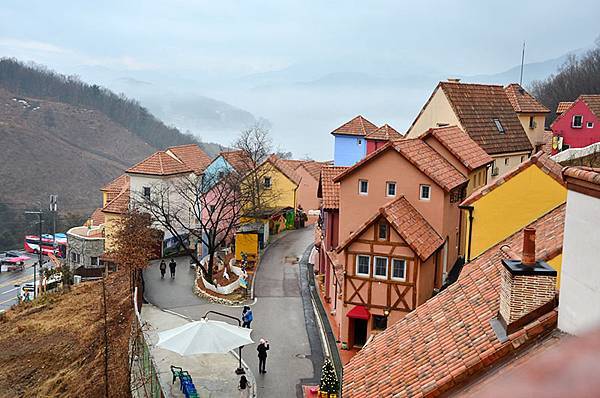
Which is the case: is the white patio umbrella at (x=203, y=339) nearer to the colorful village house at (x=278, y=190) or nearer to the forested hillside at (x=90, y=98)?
the colorful village house at (x=278, y=190)

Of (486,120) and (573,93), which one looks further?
(573,93)

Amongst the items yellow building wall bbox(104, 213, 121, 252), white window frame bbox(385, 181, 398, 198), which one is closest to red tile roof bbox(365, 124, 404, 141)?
white window frame bbox(385, 181, 398, 198)

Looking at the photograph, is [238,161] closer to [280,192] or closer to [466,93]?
[280,192]

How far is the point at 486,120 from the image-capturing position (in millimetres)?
36688

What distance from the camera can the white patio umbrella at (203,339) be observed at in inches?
755

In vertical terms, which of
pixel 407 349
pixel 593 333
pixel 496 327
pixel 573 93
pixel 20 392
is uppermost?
pixel 573 93

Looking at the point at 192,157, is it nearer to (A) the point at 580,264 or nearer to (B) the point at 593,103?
(B) the point at 593,103

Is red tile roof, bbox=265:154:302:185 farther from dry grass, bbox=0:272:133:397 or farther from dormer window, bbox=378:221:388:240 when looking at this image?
dormer window, bbox=378:221:388:240

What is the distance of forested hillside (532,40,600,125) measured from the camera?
85500mm

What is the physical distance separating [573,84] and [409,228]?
7609 centimetres

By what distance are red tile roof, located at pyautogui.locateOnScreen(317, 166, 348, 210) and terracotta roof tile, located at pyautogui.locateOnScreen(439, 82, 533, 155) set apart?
27.4 ft

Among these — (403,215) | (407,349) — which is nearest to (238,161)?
(403,215)

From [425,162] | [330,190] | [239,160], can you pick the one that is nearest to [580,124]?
[425,162]

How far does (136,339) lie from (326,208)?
10.9 metres
